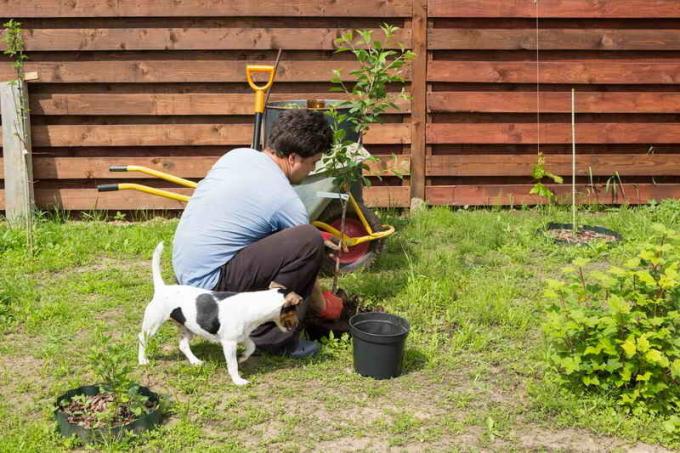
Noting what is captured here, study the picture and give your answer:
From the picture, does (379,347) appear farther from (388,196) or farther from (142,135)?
(142,135)

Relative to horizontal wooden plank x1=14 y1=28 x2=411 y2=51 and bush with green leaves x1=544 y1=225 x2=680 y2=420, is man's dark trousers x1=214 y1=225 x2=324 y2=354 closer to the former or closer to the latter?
bush with green leaves x1=544 y1=225 x2=680 y2=420

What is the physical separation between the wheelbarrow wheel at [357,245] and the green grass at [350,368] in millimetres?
135

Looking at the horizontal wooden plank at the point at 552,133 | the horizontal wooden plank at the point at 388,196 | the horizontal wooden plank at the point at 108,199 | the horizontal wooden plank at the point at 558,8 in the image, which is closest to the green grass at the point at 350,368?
the horizontal wooden plank at the point at 108,199

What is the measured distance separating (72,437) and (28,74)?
4006 mm

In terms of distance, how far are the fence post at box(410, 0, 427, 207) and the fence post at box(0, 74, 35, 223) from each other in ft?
10.4

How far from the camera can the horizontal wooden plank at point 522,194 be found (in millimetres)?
6621

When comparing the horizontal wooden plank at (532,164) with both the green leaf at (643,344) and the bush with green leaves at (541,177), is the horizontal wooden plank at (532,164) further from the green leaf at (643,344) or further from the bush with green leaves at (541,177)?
the green leaf at (643,344)

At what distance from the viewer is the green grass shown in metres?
3.07

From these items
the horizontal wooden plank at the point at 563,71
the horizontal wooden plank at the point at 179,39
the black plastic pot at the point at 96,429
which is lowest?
the black plastic pot at the point at 96,429

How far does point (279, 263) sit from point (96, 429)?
3.69ft

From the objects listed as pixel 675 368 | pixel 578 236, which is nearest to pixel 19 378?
pixel 675 368

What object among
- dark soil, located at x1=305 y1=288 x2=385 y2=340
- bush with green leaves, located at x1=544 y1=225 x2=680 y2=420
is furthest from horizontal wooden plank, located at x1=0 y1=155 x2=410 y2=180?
bush with green leaves, located at x1=544 y1=225 x2=680 y2=420

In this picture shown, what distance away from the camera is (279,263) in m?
3.59

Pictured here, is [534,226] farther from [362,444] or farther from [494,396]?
[362,444]
